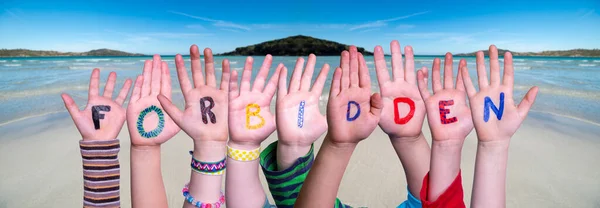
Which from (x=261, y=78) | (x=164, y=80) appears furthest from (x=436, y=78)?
(x=164, y=80)

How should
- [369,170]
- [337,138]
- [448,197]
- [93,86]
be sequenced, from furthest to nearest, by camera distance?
[369,170]
[93,86]
[448,197]
[337,138]

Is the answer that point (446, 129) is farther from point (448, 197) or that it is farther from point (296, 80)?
point (296, 80)

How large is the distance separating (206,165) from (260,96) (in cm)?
42

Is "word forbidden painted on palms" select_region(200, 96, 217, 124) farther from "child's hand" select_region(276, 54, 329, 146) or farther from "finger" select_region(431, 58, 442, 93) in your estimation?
"finger" select_region(431, 58, 442, 93)

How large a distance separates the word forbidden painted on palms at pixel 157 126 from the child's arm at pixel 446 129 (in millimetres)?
1363

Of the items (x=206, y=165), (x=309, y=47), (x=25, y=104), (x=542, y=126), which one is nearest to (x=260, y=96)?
(x=206, y=165)

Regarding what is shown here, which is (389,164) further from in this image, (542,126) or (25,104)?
(25,104)

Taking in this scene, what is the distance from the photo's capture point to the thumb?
136cm

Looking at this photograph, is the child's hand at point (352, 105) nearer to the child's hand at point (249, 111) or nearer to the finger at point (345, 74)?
the finger at point (345, 74)

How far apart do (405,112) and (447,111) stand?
0.65ft

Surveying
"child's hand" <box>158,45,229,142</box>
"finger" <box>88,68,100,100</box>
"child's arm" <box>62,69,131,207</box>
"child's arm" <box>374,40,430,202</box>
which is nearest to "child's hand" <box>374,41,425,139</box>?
"child's arm" <box>374,40,430,202</box>

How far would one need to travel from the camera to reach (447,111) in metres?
1.67

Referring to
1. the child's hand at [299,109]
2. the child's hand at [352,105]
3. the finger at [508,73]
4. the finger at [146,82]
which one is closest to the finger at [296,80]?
the child's hand at [299,109]

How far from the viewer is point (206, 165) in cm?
158
